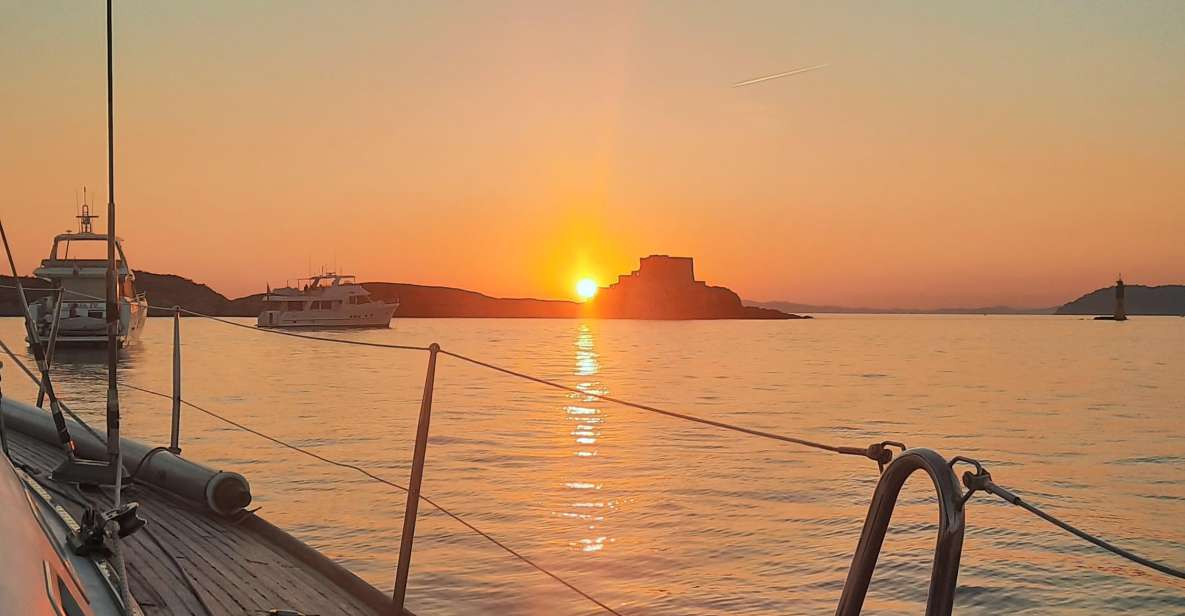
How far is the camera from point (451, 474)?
15695mm

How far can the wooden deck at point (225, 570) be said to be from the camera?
4.29 meters

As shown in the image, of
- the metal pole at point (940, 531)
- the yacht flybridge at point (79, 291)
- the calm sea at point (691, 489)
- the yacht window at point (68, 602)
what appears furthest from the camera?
the yacht flybridge at point (79, 291)

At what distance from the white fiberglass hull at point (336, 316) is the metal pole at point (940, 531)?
9695cm

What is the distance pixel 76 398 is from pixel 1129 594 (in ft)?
83.8

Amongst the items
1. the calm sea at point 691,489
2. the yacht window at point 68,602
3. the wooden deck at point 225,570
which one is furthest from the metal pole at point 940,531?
the calm sea at point 691,489

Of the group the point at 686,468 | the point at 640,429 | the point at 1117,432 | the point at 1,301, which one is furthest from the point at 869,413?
the point at 1,301

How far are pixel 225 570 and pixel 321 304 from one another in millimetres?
96636

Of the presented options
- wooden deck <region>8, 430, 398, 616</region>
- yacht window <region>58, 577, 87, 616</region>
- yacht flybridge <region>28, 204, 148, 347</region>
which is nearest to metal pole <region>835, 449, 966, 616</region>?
yacht window <region>58, 577, 87, 616</region>

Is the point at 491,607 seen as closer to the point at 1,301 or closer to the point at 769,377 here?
the point at 769,377

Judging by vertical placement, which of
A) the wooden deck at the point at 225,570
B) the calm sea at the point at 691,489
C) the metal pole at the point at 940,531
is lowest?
the calm sea at the point at 691,489

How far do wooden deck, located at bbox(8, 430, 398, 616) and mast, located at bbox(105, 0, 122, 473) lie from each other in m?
0.45

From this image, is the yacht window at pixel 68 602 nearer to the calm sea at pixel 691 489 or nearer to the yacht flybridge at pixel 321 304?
the calm sea at pixel 691 489

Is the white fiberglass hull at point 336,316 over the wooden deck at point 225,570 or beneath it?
over

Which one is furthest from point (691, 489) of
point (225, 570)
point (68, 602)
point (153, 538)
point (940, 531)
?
point (68, 602)
